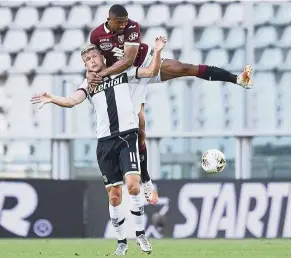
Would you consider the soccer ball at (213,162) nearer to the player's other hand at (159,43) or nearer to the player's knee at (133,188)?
the player's knee at (133,188)

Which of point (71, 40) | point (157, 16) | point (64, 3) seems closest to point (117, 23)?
point (157, 16)

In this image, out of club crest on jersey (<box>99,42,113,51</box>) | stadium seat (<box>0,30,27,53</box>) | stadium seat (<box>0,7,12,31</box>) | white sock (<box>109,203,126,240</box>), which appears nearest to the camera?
white sock (<box>109,203,126,240</box>)

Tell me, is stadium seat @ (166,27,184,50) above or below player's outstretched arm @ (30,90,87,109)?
above

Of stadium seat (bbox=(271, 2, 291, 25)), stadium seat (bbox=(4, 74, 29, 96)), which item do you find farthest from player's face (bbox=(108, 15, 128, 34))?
stadium seat (bbox=(271, 2, 291, 25))

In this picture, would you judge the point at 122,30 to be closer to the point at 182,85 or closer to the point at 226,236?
the point at 226,236

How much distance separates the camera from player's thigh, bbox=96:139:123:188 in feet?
29.0

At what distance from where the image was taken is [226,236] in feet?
46.6

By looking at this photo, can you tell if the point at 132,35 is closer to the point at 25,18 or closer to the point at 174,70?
the point at 174,70

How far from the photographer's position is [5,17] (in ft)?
61.2

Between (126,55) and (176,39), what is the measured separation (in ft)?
28.0

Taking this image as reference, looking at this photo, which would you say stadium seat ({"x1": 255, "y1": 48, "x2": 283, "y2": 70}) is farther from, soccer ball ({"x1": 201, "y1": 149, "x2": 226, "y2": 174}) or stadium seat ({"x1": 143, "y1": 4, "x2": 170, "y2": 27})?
soccer ball ({"x1": 201, "y1": 149, "x2": 226, "y2": 174})

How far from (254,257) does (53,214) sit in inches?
254

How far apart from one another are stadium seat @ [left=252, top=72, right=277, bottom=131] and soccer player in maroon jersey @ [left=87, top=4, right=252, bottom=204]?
21.0ft

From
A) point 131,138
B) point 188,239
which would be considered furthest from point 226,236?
point 131,138
